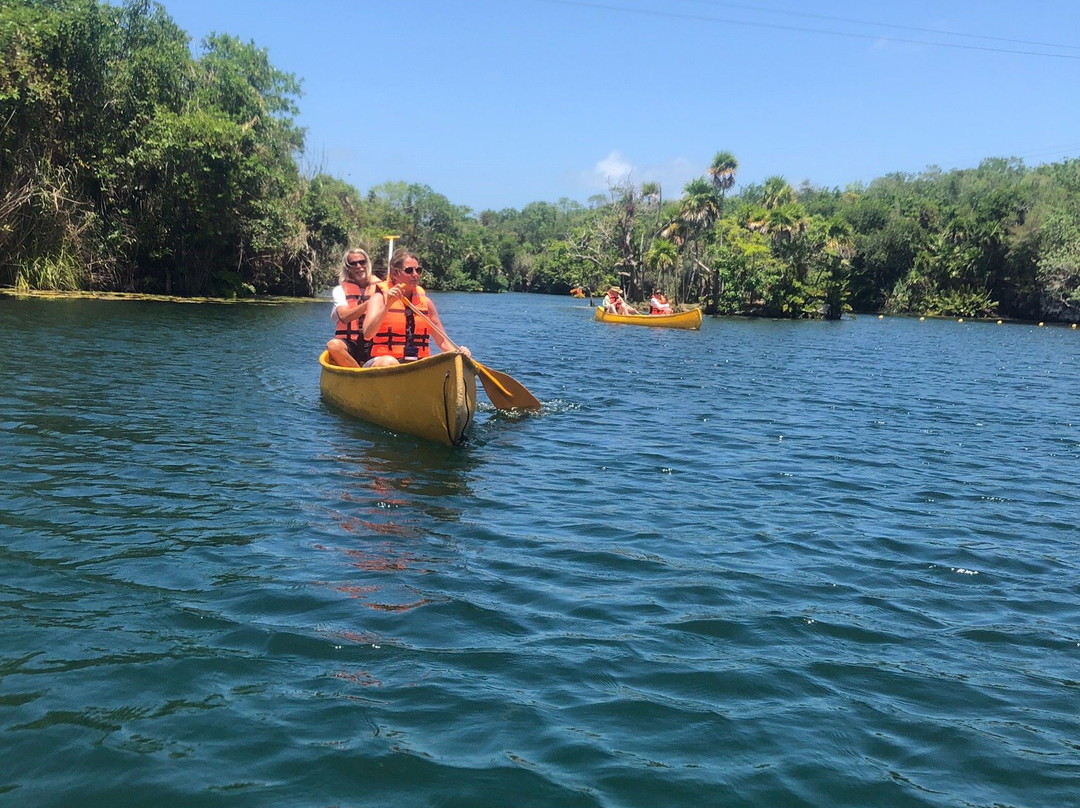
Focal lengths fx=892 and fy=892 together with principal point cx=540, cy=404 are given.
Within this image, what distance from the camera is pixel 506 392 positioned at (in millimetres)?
11695

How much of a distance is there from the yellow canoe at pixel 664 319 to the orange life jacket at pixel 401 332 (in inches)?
921

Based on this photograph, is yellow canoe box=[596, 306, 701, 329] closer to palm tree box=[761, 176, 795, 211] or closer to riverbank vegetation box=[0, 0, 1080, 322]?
riverbank vegetation box=[0, 0, 1080, 322]

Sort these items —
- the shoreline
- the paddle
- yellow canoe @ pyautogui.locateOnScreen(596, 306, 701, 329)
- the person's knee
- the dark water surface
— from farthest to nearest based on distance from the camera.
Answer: yellow canoe @ pyautogui.locateOnScreen(596, 306, 701, 329) → the shoreline → the paddle → the person's knee → the dark water surface

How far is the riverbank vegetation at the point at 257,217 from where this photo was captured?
2605 cm

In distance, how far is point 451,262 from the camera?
78125 millimetres

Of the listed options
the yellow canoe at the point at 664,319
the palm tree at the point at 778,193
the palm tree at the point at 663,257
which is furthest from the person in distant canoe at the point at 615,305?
the palm tree at the point at 778,193

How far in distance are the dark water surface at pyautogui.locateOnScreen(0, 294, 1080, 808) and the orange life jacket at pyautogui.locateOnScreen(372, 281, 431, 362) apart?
3.61ft

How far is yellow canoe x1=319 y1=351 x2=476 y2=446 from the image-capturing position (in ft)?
29.5

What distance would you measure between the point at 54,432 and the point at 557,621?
6.07 meters

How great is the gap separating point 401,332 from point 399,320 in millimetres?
166

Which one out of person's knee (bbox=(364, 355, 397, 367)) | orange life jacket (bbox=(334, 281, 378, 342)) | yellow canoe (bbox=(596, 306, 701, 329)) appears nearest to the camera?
person's knee (bbox=(364, 355, 397, 367))

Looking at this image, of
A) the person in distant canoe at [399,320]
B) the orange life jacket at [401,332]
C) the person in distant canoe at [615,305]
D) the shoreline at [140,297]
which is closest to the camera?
the person in distant canoe at [399,320]

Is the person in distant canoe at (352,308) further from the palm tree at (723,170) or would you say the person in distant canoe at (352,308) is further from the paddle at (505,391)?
the palm tree at (723,170)

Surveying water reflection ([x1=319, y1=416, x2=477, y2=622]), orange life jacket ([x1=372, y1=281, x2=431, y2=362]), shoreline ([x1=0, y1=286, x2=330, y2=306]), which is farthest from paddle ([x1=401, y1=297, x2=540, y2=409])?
shoreline ([x1=0, y1=286, x2=330, y2=306])
